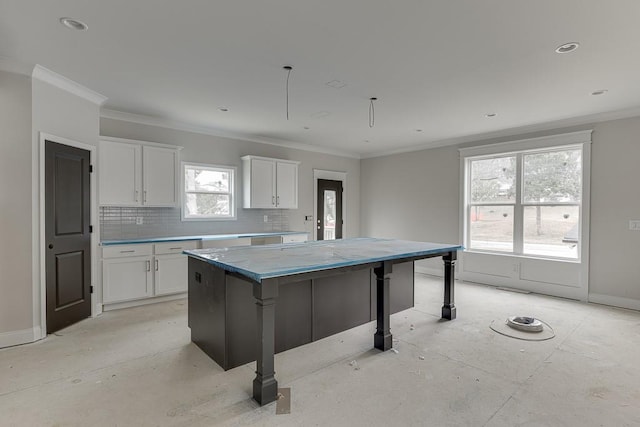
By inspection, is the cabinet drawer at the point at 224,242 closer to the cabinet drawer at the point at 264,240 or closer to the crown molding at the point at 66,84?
the cabinet drawer at the point at 264,240

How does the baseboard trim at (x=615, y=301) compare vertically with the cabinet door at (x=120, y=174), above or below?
below

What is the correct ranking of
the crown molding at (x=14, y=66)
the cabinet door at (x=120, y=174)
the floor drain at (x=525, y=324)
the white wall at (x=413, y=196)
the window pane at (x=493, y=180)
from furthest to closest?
the white wall at (x=413, y=196), the window pane at (x=493, y=180), the cabinet door at (x=120, y=174), the floor drain at (x=525, y=324), the crown molding at (x=14, y=66)

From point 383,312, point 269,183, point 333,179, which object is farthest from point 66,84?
point 333,179

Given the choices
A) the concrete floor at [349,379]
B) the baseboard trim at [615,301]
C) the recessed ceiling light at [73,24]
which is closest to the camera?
the concrete floor at [349,379]

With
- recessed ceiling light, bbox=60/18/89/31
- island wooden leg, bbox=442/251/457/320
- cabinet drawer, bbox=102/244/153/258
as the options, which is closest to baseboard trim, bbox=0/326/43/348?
cabinet drawer, bbox=102/244/153/258

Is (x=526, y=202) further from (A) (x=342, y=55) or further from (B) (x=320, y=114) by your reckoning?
(A) (x=342, y=55)

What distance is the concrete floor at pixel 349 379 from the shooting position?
206 cm

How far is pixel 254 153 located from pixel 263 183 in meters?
0.65

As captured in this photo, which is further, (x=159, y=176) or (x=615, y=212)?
(x=159, y=176)

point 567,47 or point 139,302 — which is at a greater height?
point 567,47

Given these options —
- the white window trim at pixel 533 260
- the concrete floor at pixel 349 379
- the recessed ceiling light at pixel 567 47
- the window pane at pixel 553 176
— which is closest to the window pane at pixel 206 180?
the concrete floor at pixel 349 379

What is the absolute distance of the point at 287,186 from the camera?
6.08 metres

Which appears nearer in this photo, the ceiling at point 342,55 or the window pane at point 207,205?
the ceiling at point 342,55

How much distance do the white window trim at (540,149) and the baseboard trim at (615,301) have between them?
20.2 inches
